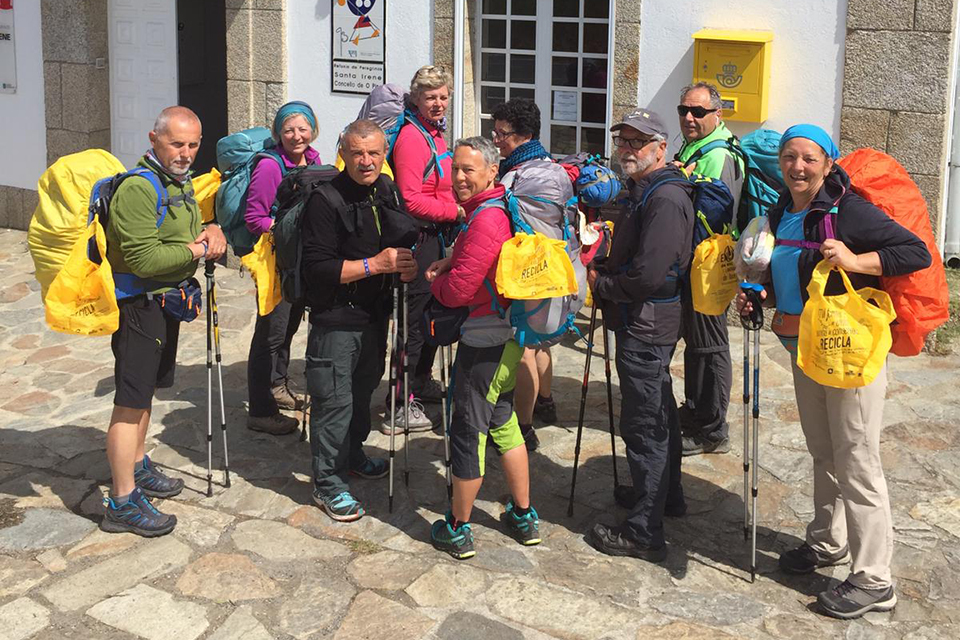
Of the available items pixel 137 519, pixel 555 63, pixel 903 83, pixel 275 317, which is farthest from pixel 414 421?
pixel 903 83

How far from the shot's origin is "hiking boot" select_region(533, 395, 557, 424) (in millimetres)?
7004

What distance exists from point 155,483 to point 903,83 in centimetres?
529

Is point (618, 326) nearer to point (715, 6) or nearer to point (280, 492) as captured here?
Answer: point (280, 492)

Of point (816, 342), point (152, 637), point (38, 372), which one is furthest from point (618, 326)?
point (38, 372)

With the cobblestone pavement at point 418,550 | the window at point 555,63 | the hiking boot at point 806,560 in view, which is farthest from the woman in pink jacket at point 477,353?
the window at point 555,63

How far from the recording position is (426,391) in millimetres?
7203

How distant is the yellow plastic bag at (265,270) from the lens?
5.90 m

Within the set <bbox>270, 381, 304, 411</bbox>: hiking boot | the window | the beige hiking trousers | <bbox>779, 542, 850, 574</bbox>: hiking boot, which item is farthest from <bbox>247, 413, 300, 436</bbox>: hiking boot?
the window

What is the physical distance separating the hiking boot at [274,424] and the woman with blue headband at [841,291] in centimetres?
292

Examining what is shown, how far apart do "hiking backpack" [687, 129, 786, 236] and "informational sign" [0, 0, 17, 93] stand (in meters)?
8.01

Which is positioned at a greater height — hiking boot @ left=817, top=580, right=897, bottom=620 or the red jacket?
the red jacket

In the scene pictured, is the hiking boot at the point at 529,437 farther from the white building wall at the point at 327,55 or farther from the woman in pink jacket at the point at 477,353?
the white building wall at the point at 327,55

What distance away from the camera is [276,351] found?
698 centimetres

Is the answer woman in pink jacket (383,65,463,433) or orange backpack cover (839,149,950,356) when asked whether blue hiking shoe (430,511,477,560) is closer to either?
woman in pink jacket (383,65,463,433)
